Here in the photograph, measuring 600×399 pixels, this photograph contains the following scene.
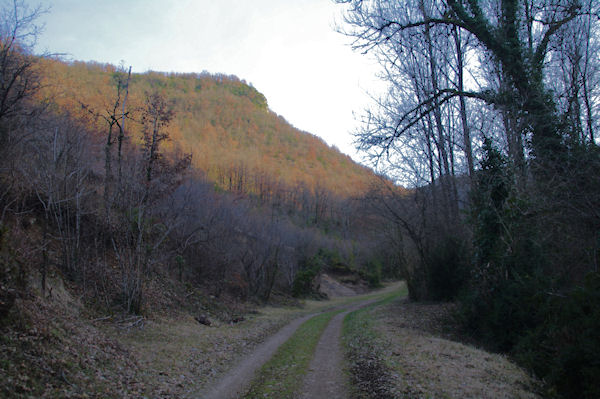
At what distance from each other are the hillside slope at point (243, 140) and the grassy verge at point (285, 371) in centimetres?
6174

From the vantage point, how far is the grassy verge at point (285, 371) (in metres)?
7.03

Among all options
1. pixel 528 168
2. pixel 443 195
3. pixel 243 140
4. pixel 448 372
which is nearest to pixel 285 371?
pixel 448 372

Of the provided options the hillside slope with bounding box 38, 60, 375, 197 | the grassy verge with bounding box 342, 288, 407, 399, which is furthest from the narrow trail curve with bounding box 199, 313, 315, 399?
the hillside slope with bounding box 38, 60, 375, 197

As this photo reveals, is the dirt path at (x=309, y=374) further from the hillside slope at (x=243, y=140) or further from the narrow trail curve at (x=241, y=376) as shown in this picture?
the hillside slope at (x=243, y=140)

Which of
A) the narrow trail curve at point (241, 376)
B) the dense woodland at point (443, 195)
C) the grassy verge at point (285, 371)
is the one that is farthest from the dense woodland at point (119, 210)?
the grassy verge at point (285, 371)

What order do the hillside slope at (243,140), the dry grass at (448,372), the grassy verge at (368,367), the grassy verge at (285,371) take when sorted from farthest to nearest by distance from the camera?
the hillside slope at (243,140)
the grassy verge at (285,371)
the grassy verge at (368,367)
the dry grass at (448,372)

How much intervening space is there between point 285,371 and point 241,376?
41.4 inches

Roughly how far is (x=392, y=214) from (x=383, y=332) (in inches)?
392

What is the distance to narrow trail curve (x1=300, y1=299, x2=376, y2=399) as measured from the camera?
675 centimetres

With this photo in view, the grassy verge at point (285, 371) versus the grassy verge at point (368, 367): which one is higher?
the grassy verge at point (368, 367)

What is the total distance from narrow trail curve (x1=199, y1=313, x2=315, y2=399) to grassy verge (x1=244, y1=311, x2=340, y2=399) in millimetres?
212

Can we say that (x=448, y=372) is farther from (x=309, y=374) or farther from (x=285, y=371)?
(x=285, y=371)

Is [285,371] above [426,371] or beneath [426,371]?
beneath

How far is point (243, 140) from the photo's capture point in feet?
385
